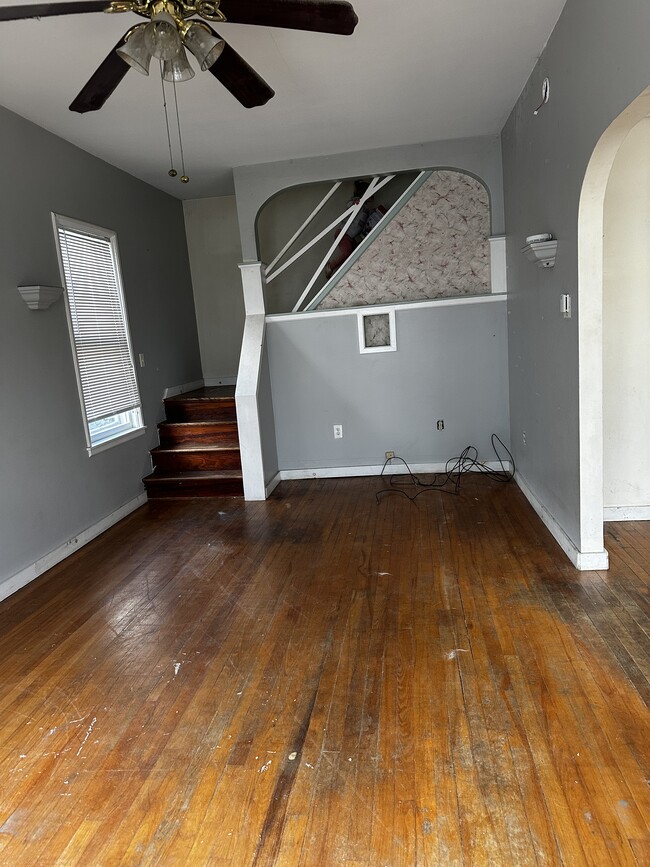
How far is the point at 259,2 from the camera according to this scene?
2.03m

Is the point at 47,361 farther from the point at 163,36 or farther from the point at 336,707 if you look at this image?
the point at 336,707

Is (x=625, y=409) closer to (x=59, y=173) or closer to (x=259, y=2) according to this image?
(x=259, y=2)

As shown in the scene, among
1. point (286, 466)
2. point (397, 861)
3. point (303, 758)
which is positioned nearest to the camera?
point (397, 861)

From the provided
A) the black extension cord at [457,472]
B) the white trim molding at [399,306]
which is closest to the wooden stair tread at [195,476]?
the black extension cord at [457,472]

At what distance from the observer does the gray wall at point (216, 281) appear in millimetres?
6656

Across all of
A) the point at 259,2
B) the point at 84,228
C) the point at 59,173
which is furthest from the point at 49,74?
the point at 259,2

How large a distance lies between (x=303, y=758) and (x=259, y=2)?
2.58 metres

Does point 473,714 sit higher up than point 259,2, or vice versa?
point 259,2

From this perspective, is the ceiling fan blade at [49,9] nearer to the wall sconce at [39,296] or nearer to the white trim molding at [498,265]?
the wall sconce at [39,296]

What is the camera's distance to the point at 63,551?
158 inches

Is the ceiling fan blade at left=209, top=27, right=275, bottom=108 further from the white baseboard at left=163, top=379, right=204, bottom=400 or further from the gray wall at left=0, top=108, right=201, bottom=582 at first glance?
the white baseboard at left=163, top=379, right=204, bottom=400

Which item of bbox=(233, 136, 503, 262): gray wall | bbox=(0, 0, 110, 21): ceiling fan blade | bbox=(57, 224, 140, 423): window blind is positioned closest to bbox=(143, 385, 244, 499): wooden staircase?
bbox=(57, 224, 140, 423): window blind

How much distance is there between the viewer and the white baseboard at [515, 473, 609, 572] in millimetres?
3143

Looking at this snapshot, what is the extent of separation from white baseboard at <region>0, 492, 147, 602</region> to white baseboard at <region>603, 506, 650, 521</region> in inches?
142
